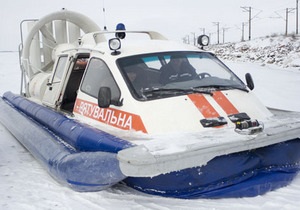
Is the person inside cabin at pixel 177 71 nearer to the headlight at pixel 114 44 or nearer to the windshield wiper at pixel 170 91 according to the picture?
the windshield wiper at pixel 170 91

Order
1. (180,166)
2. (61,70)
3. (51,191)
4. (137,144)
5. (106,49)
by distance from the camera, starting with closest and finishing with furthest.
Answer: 1. (180,166)
2. (137,144)
3. (51,191)
4. (106,49)
5. (61,70)

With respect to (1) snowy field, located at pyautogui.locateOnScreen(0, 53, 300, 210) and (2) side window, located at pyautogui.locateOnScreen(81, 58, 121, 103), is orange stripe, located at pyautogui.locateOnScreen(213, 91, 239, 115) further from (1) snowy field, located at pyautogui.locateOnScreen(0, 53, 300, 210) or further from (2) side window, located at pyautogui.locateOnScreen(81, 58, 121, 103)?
(2) side window, located at pyautogui.locateOnScreen(81, 58, 121, 103)

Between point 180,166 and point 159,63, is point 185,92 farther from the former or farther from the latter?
point 180,166

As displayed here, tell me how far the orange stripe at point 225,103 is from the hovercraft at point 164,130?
0.04 feet

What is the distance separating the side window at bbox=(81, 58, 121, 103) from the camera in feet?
12.1

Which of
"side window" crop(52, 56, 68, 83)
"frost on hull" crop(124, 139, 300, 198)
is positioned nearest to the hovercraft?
"frost on hull" crop(124, 139, 300, 198)

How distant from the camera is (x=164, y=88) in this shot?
11.7ft

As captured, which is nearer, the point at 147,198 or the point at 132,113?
the point at 147,198

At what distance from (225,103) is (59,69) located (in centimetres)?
284

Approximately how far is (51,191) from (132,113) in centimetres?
100

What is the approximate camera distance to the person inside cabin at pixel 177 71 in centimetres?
379

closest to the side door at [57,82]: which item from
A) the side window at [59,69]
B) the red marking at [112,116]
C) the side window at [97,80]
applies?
the side window at [59,69]

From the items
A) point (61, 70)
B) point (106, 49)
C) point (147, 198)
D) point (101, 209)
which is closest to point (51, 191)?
point (101, 209)

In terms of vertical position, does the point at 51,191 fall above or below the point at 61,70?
below
